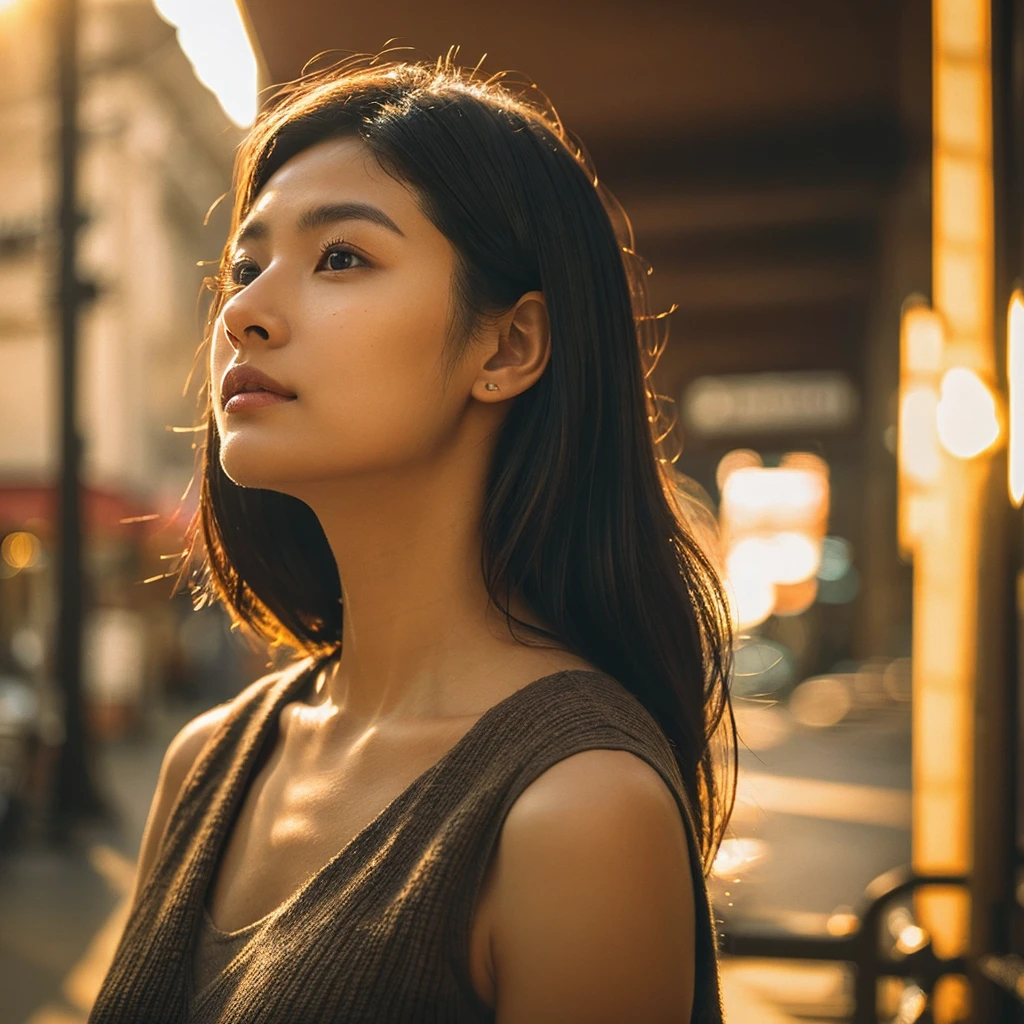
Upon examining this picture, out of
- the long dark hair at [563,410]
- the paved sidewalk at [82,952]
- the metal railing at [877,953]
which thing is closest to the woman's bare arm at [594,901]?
the long dark hair at [563,410]

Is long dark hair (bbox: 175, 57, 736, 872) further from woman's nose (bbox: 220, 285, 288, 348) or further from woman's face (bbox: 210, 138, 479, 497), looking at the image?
woman's nose (bbox: 220, 285, 288, 348)

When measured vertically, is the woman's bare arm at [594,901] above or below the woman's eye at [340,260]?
below

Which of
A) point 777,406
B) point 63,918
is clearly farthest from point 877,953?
point 777,406

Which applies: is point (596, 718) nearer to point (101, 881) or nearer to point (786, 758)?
point (101, 881)

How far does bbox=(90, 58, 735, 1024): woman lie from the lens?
138 centimetres

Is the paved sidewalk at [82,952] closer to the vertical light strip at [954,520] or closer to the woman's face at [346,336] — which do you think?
the vertical light strip at [954,520]

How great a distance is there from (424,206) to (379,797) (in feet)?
2.41

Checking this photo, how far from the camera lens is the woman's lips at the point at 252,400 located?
1.54m

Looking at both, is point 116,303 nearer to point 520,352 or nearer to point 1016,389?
point 1016,389

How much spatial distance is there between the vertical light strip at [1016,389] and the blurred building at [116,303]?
605 inches

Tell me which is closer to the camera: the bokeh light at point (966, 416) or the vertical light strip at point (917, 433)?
the bokeh light at point (966, 416)

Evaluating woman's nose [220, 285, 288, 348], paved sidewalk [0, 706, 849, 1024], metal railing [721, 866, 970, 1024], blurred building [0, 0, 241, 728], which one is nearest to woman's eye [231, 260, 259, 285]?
woman's nose [220, 285, 288, 348]

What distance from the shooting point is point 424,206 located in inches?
61.3

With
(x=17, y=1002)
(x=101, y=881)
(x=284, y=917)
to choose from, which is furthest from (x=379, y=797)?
(x=101, y=881)
